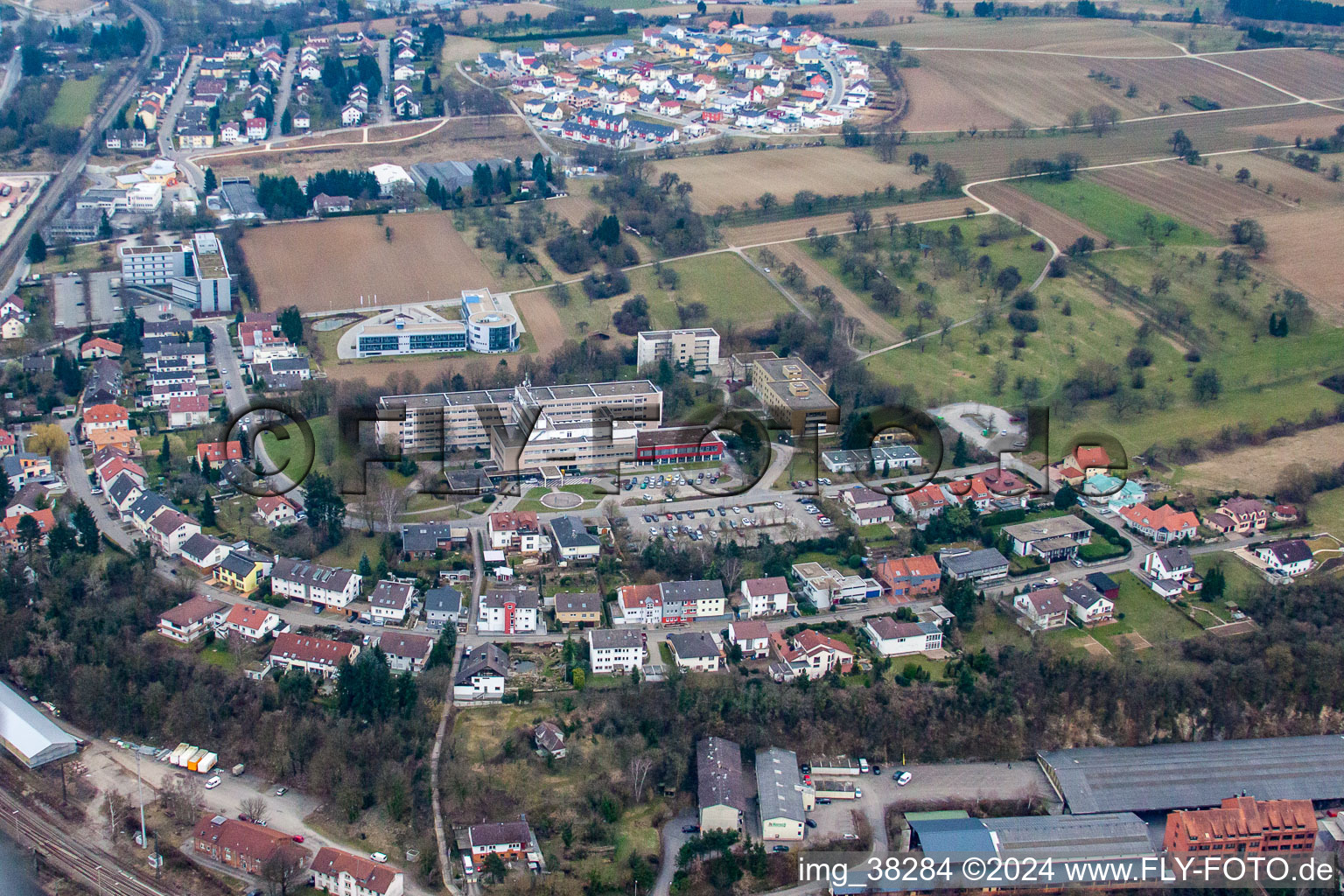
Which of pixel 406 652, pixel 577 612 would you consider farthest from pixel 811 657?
pixel 406 652

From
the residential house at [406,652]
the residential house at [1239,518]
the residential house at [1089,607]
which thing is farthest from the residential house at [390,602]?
the residential house at [1239,518]

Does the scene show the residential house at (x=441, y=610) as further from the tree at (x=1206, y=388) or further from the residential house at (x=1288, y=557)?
the tree at (x=1206, y=388)

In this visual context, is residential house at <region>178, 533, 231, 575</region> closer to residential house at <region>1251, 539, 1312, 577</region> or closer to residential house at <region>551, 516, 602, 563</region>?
residential house at <region>551, 516, 602, 563</region>

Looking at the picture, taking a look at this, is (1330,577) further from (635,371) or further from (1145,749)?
(635,371)

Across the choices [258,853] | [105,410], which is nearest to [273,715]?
[258,853]

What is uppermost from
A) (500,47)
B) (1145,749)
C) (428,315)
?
(500,47)

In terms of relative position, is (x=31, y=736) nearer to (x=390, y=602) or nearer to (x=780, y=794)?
(x=390, y=602)
